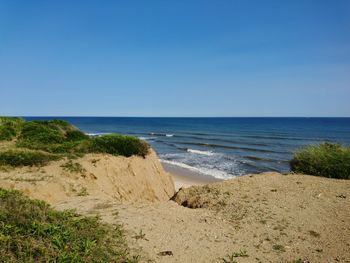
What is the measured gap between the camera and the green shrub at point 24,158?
1214 cm

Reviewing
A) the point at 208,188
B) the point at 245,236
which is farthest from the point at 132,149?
the point at 245,236

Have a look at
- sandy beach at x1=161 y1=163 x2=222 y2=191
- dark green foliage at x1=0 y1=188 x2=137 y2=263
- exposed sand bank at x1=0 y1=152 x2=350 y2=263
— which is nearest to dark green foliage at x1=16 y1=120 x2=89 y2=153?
exposed sand bank at x1=0 y1=152 x2=350 y2=263

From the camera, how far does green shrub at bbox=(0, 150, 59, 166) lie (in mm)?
12141

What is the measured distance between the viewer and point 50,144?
1578cm

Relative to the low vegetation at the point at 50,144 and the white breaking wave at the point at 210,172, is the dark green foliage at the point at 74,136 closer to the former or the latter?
the low vegetation at the point at 50,144

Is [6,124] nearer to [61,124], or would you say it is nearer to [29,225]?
[61,124]

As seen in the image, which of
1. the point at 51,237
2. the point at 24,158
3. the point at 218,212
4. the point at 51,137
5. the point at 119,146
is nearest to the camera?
the point at 51,237

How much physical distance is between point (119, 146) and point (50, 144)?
3511 mm

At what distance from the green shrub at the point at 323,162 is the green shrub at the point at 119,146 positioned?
6791 millimetres

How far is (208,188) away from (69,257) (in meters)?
6.23

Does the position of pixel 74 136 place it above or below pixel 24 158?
above

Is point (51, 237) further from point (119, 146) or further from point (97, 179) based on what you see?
point (119, 146)

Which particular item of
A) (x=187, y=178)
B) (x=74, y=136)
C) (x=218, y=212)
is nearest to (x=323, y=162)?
(x=218, y=212)

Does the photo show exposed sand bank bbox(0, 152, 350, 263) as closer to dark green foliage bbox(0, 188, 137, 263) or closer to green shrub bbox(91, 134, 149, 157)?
dark green foliage bbox(0, 188, 137, 263)
